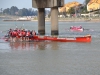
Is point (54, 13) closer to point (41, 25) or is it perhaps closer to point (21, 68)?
point (41, 25)

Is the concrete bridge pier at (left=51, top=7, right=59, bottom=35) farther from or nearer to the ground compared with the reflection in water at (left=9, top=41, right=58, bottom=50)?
farther from the ground

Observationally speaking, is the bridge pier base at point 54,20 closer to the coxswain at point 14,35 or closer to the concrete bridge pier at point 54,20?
the concrete bridge pier at point 54,20

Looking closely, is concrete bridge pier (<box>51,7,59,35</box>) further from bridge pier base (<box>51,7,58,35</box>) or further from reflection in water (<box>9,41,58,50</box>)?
reflection in water (<box>9,41,58,50</box>)

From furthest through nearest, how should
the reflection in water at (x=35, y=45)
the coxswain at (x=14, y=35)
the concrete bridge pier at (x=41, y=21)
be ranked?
the concrete bridge pier at (x=41, y=21) → the coxswain at (x=14, y=35) → the reflection in water at (x=35, y=45)

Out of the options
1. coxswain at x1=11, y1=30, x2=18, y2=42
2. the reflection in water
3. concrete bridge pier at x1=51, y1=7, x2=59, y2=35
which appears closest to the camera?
the reflection in water

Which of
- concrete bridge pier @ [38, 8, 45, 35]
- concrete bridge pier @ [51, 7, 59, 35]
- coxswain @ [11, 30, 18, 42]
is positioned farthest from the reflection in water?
concrete bridge pier @ [38, 8, 45, 35]

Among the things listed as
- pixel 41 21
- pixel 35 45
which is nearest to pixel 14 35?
pixel 35 45

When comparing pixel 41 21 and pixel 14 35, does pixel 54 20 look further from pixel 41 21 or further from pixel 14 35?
pixel 14 35

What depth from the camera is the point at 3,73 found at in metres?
28.6

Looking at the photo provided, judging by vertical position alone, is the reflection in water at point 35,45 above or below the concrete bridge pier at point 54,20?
below

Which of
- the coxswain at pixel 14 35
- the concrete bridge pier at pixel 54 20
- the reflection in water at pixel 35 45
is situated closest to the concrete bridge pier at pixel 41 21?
the concrete bridge pier at pixel 54 20

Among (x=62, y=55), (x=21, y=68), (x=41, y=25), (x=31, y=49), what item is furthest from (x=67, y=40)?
(x=21, y=68)

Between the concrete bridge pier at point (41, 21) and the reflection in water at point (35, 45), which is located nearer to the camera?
the reflection in water at point (35, 45)

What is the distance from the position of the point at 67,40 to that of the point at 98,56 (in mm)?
16741
